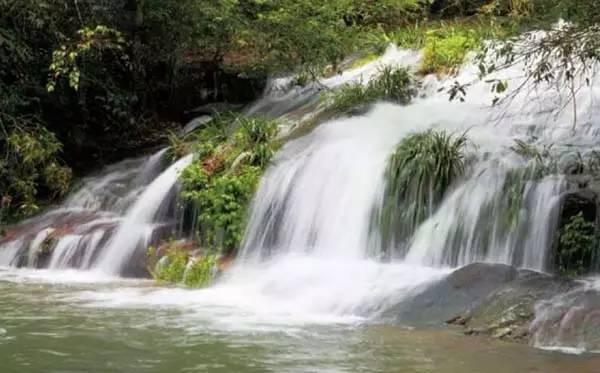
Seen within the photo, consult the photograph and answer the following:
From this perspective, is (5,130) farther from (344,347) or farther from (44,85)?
(344,347)

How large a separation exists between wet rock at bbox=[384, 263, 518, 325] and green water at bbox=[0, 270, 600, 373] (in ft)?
1.34

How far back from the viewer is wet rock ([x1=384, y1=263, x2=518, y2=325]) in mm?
7395

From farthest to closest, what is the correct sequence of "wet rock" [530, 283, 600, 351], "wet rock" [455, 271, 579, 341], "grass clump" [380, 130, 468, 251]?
"grass clump" [380, 130, 468, 251], "wet rock" [455, 271, 579, 341], "wet rock" [530, 283, 600, 351]

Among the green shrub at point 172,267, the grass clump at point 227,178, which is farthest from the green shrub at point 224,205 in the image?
the green shrub at point 172,267

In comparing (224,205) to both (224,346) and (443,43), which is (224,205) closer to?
(224,346)

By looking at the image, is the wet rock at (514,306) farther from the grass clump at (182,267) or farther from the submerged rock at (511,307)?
the grass clump at (182,267)

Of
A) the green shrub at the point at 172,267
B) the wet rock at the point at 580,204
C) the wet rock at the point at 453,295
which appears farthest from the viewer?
the green shrub at the point at 172,267

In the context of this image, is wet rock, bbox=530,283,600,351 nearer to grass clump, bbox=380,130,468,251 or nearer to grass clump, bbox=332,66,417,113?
grass clump, bbox=380,130,468,251

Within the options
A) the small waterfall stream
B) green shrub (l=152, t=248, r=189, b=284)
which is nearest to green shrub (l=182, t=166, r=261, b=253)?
the small waterfall stream

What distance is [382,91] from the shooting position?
560 inches

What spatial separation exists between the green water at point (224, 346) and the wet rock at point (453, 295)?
0.41 metres

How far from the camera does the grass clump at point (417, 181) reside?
967 centimetres

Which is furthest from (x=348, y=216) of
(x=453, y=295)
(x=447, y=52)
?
(x=447, y=52)

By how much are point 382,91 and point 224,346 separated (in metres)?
8.49
